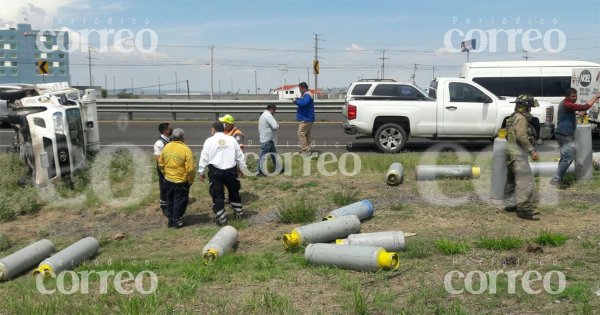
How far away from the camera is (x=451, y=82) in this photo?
15.7 m

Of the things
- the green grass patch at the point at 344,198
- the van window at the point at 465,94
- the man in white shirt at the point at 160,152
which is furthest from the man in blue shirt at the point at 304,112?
the van window at the point at 465,94

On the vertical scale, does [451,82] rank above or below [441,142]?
above

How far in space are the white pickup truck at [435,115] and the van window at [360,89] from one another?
3.79 feet

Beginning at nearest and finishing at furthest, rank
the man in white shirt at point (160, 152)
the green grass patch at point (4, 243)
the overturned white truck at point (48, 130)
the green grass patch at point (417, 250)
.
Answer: the green grass patch at point (417, 250)
the green grass patch at point (4, 243)
the man in white shirt at point (160, 152)
the overturned white truck at point (48, 130)

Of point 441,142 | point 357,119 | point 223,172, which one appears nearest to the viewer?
point 223,172

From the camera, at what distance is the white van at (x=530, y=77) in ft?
61.9

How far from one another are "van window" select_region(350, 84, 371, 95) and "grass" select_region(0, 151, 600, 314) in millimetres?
4029

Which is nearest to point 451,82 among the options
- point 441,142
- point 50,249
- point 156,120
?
point 441,142

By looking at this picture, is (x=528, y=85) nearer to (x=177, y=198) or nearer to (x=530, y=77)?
(x=530, y=77)

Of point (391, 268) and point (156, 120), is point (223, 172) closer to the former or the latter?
point (391, 268)

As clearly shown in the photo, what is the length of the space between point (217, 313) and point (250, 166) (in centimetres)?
736

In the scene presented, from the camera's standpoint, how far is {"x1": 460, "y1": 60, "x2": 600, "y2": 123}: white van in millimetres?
18859

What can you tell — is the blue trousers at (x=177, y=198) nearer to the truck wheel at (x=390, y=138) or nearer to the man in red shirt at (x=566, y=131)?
the man in red shirt at (x=566, y=131)

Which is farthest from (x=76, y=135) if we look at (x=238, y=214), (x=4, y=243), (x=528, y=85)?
(x=528, y=85)
